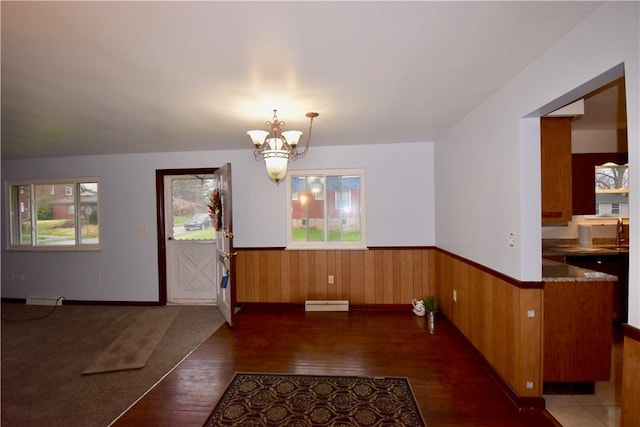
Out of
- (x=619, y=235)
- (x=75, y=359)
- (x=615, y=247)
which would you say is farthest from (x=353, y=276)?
(x=619, y=235)

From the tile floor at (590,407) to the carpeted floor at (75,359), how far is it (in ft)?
10.8

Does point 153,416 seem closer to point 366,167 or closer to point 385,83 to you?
point 385,83

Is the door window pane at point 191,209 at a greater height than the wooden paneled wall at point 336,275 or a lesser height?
greater

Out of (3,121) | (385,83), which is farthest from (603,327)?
(3,121)

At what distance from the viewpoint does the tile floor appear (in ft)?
6.66

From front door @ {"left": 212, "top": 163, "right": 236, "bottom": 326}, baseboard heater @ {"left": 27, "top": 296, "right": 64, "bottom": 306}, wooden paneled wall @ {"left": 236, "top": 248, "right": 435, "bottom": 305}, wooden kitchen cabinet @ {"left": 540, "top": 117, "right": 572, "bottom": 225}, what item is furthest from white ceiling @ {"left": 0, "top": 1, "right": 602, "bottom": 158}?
baseboard heater @ {"left": 27, "top": 296, "right": 64, "bottom": 306}

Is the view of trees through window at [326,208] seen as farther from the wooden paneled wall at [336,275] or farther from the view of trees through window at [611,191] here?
the view of trees through window at [611,191]

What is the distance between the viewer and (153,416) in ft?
7.03

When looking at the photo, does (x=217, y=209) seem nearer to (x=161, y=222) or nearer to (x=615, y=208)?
(x=161, y=222)

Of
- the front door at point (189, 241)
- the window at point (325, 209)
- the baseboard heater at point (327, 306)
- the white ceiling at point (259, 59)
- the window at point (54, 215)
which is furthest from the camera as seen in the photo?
the window at point (54, 215)

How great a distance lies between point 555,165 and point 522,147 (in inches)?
17.1

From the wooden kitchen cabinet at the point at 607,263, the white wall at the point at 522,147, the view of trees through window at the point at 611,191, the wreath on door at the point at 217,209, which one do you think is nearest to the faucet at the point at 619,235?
the view of trees through window at the point at 611,191

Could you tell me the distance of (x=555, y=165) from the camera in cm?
228

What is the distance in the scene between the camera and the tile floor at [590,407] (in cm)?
203
